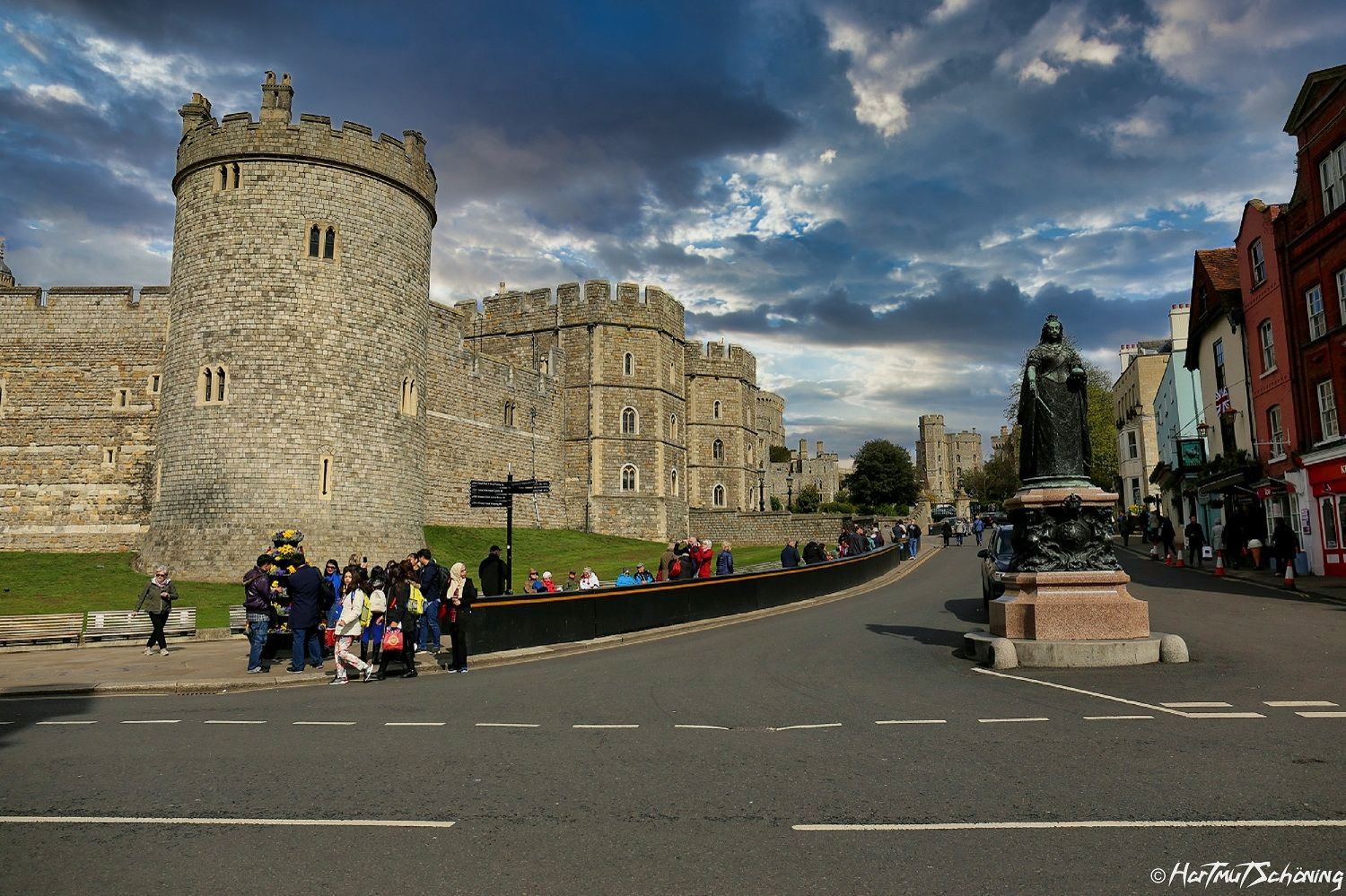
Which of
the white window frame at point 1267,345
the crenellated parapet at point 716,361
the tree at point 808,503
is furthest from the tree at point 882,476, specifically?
the white window frame at point 1267,345

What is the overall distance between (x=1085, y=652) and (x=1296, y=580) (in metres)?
15.0

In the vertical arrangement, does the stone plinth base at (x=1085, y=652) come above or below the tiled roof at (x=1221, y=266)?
below

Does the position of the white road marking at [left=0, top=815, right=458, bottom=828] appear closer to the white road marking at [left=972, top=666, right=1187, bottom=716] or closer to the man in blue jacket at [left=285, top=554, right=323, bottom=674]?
the white road marking at [left=972, top=666, right=1187, bottom=716]

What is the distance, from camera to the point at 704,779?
5758 mm

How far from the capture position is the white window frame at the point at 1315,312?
22.4m

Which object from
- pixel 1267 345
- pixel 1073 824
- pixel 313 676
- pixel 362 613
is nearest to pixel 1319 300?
pixel 1267 345

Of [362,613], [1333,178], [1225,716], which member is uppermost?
[1333,178]

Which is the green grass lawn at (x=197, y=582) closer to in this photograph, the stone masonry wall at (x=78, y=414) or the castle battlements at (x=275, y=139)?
the stone masonry wall at (x=78, y=414)

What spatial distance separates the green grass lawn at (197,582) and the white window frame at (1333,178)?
843 inches

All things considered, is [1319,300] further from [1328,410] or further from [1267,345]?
[1267,345]

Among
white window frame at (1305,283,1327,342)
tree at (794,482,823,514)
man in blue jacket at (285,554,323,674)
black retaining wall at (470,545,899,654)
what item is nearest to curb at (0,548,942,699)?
black retaining wall at (470,545,899,654)

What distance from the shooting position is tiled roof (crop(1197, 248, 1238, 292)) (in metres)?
29.3

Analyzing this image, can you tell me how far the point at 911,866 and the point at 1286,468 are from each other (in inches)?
1030

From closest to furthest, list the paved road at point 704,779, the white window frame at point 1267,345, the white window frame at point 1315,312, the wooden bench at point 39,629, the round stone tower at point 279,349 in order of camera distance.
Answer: the paved road at point 704,779 → the wooden bench at point 39,629 → the white window frame at point 1315,312 → the round stone tower at point 279,349 → the white window frame at point 1267,345
